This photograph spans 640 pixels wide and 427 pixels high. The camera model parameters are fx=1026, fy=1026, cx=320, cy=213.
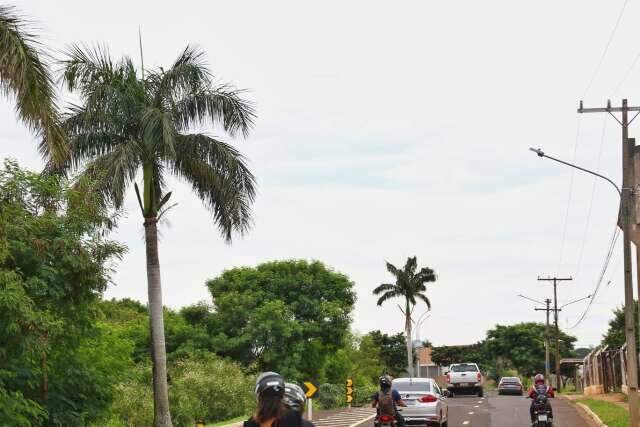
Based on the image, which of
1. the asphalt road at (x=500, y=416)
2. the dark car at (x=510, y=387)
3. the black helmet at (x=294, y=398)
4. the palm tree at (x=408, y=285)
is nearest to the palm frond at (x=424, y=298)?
the palm tree at (x=408, y=285)

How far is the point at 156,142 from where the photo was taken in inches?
1120

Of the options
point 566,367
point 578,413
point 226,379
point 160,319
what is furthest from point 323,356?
point 566,367

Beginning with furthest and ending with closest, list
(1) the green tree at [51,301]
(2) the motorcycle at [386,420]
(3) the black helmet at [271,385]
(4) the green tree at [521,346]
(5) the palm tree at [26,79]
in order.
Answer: (4) the green tree at [521,346]
(2) the motorcycle at [386,420]
(1) the green tree at [51,301]
(5) the palm tree at [26,79]
(3) the black helmet at [271,385]

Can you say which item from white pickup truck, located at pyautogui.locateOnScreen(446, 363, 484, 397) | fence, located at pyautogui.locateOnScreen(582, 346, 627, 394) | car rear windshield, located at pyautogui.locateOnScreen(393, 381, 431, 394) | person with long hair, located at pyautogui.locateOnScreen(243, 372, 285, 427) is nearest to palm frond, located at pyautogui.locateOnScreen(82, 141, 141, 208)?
car rear windshield, located at pyautogui.locateOnScreen(393, 381, 431, 394)

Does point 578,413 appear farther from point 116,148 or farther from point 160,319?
point 116,148

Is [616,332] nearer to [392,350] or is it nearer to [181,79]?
[392,350]

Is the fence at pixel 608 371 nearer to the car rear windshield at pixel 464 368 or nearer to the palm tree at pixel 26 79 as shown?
the car rear windshield at pixel 464 368

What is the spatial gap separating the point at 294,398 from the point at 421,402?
21346mm

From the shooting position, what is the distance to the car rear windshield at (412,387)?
90.5 feet

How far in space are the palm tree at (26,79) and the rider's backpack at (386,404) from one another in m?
9.14

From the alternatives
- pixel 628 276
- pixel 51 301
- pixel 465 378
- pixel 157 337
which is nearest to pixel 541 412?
pixel 628 276

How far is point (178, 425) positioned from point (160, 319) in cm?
1198

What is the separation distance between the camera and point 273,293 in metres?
63.0

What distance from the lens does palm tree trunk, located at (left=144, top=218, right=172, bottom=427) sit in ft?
91.2
